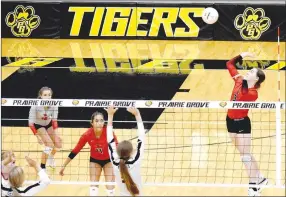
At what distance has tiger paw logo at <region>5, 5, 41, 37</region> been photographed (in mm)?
27641

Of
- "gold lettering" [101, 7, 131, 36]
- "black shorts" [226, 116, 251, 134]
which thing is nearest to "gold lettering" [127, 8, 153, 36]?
"gold lettering" [101, 7, 131, 36]

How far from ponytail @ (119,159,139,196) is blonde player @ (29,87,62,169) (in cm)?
631

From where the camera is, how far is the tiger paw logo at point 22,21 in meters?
27.6

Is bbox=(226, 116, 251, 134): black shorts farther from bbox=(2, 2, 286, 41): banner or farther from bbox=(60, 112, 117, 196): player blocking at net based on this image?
bbox=(2, 2, 286, 41): banner

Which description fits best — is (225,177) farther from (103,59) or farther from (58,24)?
(58,24)

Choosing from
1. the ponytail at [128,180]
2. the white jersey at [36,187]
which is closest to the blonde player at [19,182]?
the white jersey at [36,187]

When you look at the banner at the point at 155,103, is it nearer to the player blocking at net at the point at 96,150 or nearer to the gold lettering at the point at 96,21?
the player blocking at net at the point at 96,150

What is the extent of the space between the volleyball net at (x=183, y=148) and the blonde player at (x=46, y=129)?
0.37 metres

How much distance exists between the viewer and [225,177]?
1617cm

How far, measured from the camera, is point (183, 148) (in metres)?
18.0

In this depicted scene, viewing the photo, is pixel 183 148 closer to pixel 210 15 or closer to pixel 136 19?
pixel 210 15

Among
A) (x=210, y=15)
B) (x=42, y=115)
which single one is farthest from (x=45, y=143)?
(x=210, y=15)

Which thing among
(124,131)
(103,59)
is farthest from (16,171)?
(103,59)

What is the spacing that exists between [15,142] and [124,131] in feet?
8.25
